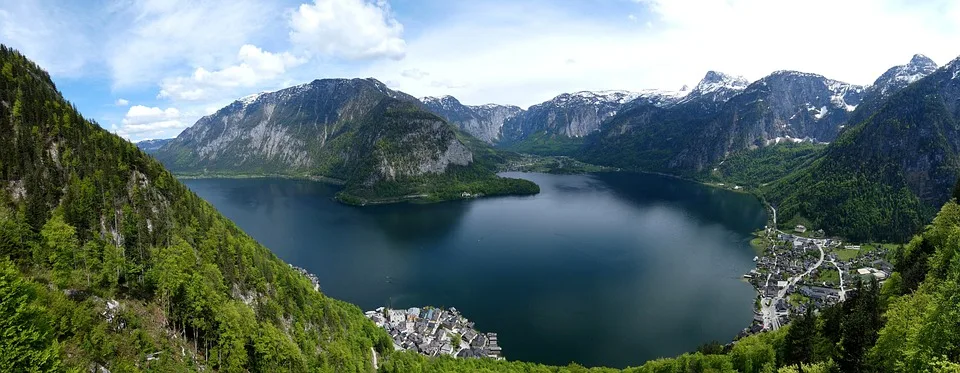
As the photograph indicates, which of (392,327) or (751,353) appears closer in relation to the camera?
(751,353)

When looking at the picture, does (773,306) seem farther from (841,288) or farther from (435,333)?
(435,333)

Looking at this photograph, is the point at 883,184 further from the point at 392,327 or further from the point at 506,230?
the point at 392,327

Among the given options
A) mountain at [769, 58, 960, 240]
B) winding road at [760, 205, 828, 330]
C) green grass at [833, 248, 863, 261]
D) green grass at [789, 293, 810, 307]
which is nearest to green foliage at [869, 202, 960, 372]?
winding road at [760, 205, 828, 330]

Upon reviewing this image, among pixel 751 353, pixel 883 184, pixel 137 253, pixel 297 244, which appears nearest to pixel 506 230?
pixel 297 244

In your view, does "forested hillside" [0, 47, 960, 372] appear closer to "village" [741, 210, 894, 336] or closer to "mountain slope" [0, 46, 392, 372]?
"mountain slope" [0, 46, 392, 372]

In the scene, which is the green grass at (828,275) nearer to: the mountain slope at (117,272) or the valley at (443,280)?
the valley at (443,280)

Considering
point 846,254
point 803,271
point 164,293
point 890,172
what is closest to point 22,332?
point 164,293

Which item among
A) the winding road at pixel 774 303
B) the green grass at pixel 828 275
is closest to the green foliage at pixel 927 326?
the winding road at pixel 774 303
